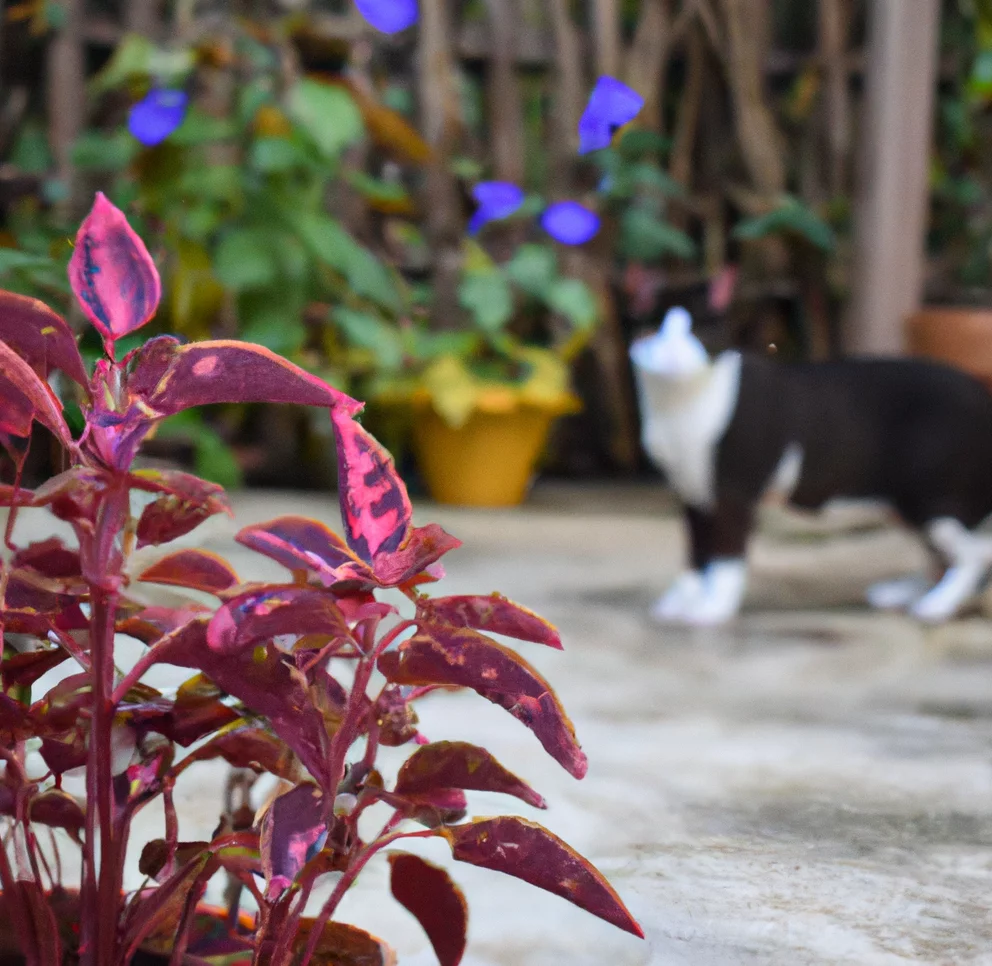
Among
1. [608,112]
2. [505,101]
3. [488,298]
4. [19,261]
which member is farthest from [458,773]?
[505,101]

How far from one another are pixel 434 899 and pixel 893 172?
2.55m

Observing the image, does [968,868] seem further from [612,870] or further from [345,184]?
[345,184]

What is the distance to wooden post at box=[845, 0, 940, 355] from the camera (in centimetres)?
259

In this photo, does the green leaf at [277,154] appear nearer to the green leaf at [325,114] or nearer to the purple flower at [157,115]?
the green leaf at [325,114]

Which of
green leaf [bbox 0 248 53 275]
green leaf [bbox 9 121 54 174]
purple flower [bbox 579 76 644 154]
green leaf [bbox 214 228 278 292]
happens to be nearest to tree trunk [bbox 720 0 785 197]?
green leaf [bbox 214 228 278 292]

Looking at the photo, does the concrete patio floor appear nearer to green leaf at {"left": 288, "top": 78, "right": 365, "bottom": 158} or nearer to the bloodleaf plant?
the bloodleaf plant

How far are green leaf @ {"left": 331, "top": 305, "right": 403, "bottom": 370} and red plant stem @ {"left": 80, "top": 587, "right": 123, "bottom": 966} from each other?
220cm

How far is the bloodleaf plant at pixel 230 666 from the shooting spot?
0.38 metres

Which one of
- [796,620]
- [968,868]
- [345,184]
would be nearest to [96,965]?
[968,868]

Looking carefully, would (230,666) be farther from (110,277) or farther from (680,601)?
(680,601)

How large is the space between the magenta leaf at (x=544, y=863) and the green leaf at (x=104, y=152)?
2343 millimetres

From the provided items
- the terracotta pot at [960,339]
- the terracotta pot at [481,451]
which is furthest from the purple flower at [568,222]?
the terracotta pot at [960,339]

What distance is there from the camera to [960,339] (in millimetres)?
2363

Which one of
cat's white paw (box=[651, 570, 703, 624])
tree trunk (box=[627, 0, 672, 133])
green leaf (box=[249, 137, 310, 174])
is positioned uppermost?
tree trunk (box=[627, 0, 672, 133])
